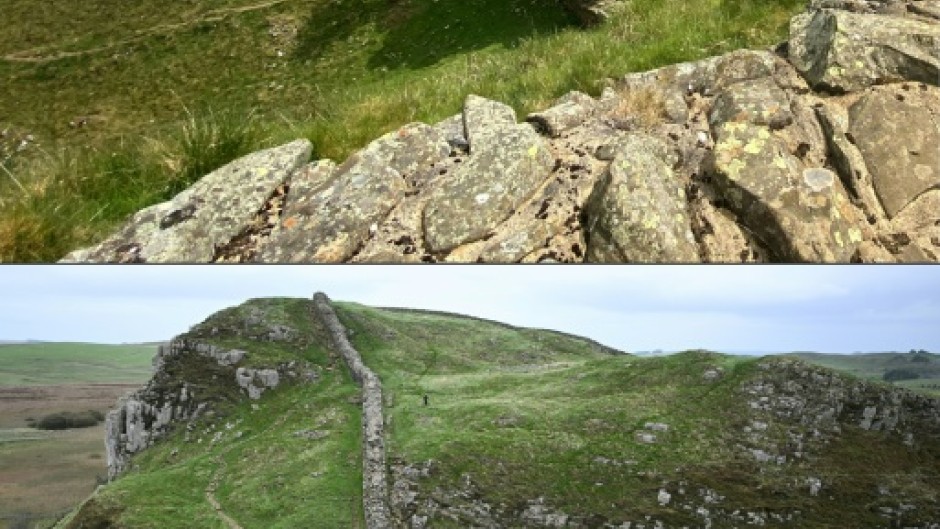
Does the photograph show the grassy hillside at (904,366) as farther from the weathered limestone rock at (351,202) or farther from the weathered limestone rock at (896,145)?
the weathered limestone rock at (351,202)

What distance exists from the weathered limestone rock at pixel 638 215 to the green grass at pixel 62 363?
3563 mm

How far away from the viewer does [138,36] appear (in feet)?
91.0

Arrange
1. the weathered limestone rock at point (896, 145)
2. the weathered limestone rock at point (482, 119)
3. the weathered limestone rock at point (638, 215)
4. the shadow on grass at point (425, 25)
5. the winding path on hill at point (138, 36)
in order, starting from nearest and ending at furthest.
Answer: the weathered limestone rock at point (638, 215) < the weathered limestone rock at point (896, 145) < the weathered limestone rock at point (482, 119) < the shadow on grass at point (425, 25) < the winding path on hill at point (138, 36)

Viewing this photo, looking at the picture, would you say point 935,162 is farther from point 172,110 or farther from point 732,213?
point 172,110

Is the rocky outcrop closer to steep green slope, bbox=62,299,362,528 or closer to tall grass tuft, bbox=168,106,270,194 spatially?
steep green slope, bbox=62,299,362,528

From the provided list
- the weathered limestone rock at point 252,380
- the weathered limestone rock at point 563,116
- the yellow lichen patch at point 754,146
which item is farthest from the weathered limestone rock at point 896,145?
the weathered limestone rock at point 252,380

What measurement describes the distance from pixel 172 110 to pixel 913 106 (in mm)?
20574

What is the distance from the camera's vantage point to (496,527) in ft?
19.1

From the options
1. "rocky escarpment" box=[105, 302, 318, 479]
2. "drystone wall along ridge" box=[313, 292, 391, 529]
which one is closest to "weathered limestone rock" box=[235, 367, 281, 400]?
"rocky escarpment" box=[105, 302, 318, 479]

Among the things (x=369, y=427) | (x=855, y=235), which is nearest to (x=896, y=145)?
(x=855, y=235)

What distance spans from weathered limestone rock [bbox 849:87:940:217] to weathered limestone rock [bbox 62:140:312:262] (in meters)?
4.70

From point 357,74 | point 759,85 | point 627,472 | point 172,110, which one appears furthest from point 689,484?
point 172,110

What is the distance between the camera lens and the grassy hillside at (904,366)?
19.9 ft

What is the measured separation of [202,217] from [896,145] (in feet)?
Result: 18.3
